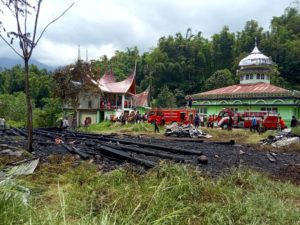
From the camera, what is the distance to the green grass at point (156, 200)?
323cm

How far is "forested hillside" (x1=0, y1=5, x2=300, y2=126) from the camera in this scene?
4844 centimetres

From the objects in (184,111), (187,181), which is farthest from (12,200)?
(184,111)

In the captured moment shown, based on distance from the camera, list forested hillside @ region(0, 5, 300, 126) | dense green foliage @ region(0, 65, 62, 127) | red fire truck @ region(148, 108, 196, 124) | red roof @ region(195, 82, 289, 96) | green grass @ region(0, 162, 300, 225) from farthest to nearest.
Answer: forested hillside @ region(0, 5, 300, 126) → red roof @ region(195, 82, 289, 96) → red fire truck @ region(148, 108, 196, 124) → dense green foliage @ region(0, 65, 62, 127) → green grass @ region(0, 162, 300, 225)

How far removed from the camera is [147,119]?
31.5 m

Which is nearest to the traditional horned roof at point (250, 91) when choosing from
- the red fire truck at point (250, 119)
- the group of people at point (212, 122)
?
the red fire truck at point (250, 119)

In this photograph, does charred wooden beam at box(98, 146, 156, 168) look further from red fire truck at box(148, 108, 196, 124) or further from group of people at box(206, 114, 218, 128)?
red fire truck at box(148, 108, 196, 124)

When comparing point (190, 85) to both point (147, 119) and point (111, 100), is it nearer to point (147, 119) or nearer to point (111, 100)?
point (111, 100)

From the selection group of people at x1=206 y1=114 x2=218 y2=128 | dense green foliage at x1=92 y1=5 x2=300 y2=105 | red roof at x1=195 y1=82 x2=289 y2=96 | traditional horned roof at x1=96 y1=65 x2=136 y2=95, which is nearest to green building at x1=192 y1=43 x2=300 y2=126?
red roof at x1=195 y1=82 x2=289 y2=96

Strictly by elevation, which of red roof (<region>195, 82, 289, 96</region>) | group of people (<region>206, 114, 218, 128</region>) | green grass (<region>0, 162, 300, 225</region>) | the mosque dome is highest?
the mosque dome

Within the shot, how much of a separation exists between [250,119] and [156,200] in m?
23.4

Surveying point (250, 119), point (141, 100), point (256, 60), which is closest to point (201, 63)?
point (141, 100)

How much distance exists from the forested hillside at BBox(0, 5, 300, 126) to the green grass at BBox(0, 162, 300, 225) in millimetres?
39931

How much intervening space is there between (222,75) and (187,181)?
43.1m

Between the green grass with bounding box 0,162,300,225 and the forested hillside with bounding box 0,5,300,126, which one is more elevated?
the forested hillside with bounding box 0,5,300,126
